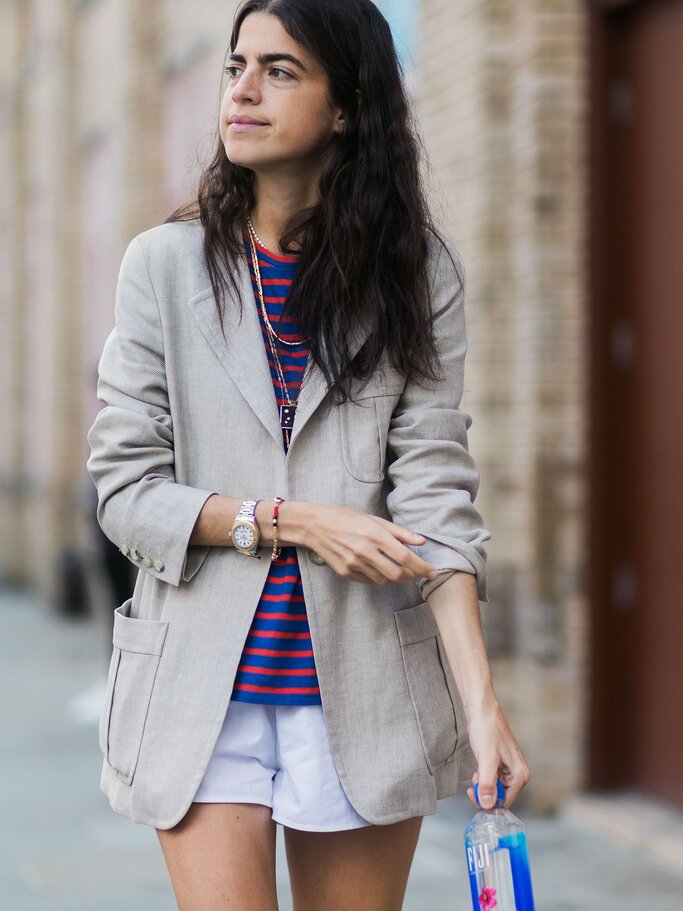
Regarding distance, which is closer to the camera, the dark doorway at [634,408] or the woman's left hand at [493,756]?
the woman's left hand at [493,756]

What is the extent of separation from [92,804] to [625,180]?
359cm

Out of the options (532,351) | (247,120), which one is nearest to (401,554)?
(247,120)

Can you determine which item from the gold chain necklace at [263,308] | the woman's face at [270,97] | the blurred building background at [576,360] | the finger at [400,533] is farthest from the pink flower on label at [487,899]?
the blurred building background at [576,360]

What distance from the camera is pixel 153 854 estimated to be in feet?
19.2

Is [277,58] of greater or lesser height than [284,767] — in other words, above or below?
above

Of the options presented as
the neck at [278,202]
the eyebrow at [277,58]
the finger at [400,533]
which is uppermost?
the eyebrow at [277,58]

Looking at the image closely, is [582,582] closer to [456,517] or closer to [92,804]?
[92,804]

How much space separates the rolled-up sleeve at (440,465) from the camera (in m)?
2.47

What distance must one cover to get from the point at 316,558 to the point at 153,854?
3.75 m

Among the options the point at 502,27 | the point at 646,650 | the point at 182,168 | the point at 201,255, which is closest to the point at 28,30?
the point at 182,168

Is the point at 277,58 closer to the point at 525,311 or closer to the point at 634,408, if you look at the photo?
the point at 525,311

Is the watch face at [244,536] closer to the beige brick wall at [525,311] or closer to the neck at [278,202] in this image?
the neck at [278,202]

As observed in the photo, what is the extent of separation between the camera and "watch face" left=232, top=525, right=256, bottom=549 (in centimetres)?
239

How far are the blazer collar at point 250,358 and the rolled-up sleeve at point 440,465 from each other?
0.50ft
